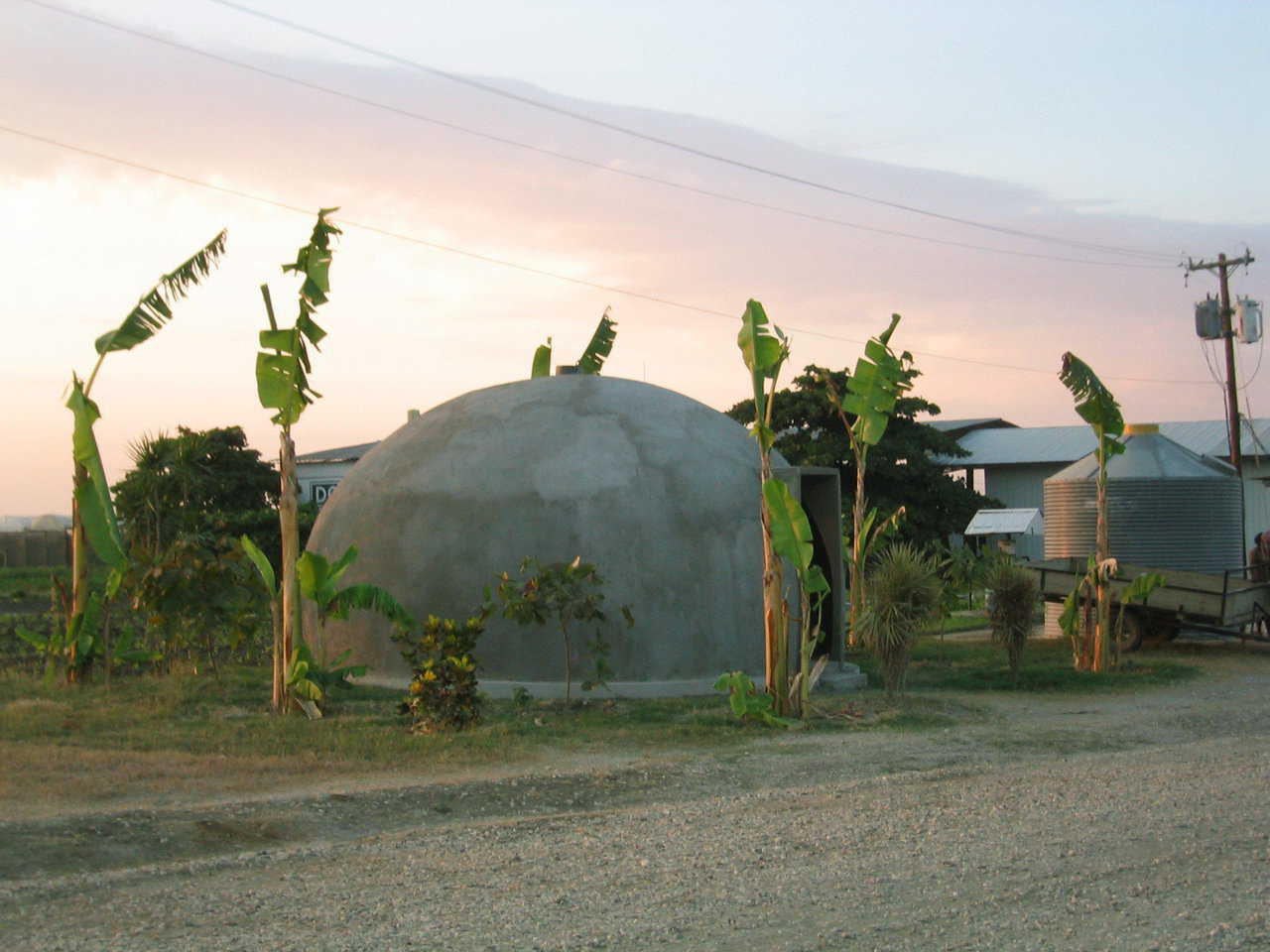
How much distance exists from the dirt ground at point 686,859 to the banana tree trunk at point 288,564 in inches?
131

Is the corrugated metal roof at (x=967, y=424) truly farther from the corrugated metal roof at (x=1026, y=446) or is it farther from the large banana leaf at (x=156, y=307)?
the large banana leaf at (x=156, y=307)

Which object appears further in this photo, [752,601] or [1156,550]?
[1156,550]

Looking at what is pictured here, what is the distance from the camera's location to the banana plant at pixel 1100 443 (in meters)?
16.3

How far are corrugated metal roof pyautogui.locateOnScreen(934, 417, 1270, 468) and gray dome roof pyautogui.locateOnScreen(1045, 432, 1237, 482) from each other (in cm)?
2169

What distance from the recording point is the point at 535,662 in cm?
1370

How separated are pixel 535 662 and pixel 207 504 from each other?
22.9 metres

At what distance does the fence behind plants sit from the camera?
1879 inches

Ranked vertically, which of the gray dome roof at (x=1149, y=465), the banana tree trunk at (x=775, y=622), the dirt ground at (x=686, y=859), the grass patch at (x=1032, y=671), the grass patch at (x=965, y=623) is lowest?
the dirt ground at (x=686, y=859)

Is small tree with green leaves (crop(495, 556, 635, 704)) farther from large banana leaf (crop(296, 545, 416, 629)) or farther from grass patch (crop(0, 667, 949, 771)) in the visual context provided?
large banana leaf (crop(296, 545, 416, 629))

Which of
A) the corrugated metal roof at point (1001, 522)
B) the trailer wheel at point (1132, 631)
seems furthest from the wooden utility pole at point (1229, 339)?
the trailer wheel at point (1132, 631)

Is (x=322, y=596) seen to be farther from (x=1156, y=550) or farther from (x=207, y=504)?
(x=207, y=504)

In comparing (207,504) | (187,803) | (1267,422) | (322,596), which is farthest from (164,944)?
(1267,422)

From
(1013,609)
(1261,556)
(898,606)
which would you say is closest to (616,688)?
(898,606)

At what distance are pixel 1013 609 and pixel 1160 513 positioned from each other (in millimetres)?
5812
